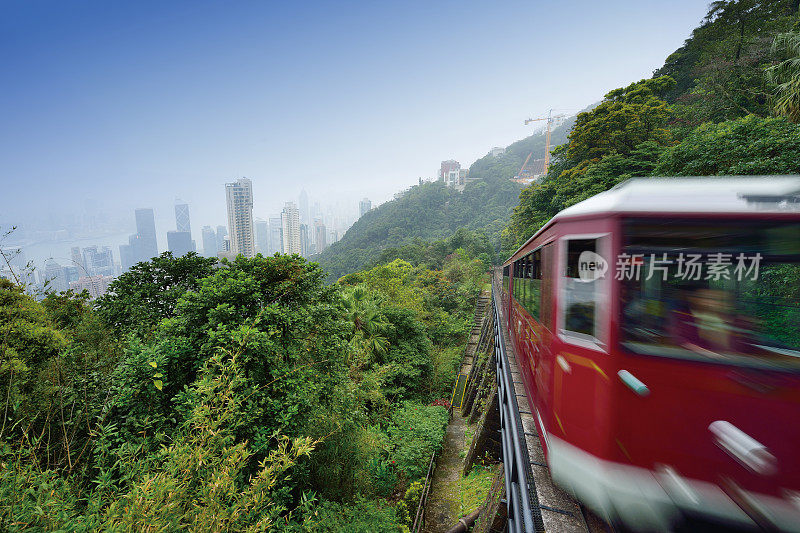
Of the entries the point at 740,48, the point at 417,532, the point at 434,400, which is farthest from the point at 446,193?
the point at 417,532

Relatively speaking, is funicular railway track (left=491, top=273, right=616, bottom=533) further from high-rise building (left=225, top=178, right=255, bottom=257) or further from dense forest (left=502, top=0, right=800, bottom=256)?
high-rise building (left=225, top=178, right=255, bottom=257)

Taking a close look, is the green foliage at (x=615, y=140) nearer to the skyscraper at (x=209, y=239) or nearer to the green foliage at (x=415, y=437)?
the green foliage at (x=415, y=437)

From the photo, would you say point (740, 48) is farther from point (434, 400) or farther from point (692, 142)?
point (434, 400)

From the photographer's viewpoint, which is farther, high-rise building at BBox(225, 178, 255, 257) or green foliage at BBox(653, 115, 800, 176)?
high-rise building at BBox(225, 178, 255, 257)

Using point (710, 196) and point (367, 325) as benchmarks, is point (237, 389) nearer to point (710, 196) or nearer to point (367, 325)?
point (710, 196)

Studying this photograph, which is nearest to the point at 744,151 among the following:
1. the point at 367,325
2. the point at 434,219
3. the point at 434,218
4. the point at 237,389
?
the point at 237,389

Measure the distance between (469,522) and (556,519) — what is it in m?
5.80

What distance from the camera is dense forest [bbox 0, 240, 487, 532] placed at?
328cm

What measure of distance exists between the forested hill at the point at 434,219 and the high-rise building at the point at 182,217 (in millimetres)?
55286

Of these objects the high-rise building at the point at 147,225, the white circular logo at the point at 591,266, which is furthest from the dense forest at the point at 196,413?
the high-rise building at the point at 147,225

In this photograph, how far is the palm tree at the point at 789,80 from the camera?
7.34 meters

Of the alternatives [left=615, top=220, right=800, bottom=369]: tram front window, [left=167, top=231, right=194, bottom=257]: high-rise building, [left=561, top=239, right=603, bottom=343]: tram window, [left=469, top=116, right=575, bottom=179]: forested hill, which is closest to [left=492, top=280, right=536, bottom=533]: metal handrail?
[left=561, top=239, right=603, bottom=343]: tram window

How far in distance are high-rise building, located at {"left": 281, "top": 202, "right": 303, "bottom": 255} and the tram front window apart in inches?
4517

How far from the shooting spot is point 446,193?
89688 mm
